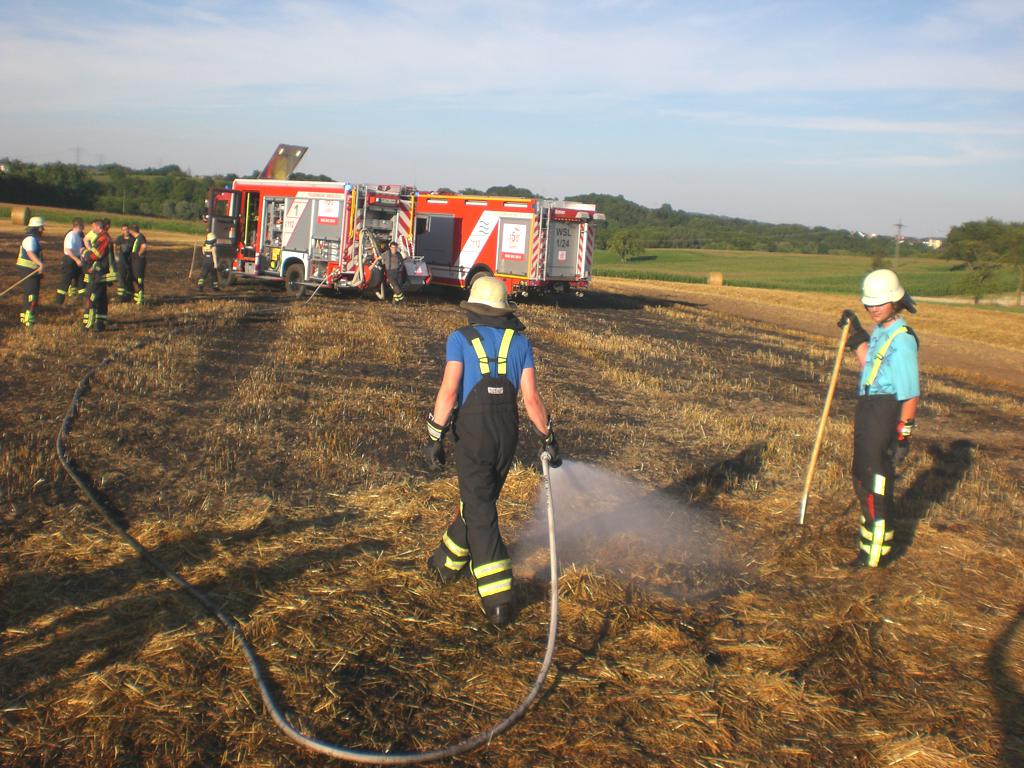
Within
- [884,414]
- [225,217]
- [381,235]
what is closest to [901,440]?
[884,414]

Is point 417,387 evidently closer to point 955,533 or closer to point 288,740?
point 955,533

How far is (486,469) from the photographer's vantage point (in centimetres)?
466

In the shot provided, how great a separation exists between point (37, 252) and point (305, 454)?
828 cm

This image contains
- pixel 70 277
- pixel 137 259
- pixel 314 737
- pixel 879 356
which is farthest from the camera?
pixel 137 259

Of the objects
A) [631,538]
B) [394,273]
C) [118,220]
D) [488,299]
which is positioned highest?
[118,220]

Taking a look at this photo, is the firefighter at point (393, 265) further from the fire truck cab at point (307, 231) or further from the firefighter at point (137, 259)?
the firefighter at point (137, 259)

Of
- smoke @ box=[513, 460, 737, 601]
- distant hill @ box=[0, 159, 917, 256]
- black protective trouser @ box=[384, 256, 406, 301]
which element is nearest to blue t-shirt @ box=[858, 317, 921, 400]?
smoke @ box=[513, 460, 737, 601]

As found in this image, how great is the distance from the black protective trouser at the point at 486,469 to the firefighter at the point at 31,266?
10841mm

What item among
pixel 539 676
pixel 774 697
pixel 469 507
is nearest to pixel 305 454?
pixel 469 507

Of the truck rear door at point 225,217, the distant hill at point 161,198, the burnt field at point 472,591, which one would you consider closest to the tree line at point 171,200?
the distant hill at point 161,198

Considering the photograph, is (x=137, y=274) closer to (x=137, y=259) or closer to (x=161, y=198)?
(x=137, y=259)

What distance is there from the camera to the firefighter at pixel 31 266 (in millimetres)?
13234

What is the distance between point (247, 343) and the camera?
44.8ft

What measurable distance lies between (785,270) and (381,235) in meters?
57.8
